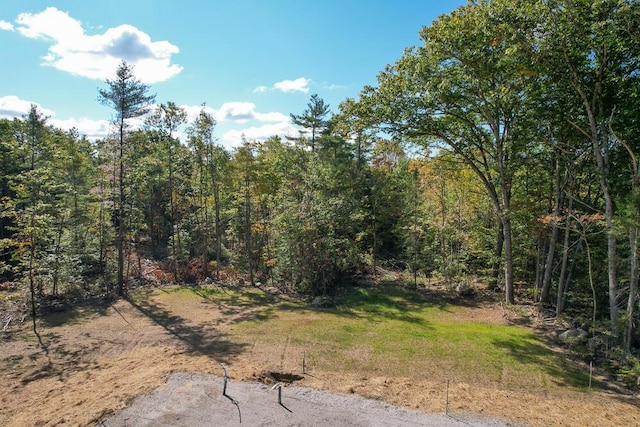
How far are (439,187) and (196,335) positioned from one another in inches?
568

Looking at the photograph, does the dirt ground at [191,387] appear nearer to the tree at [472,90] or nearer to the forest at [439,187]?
the forest at [439,187]

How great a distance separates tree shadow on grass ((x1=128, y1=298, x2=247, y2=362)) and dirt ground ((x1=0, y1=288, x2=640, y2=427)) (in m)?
0.06

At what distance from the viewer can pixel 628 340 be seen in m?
10.3

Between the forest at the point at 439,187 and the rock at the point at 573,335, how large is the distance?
415 mm

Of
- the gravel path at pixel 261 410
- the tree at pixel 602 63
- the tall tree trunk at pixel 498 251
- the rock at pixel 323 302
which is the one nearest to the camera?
the gravel path at pixel 261 410

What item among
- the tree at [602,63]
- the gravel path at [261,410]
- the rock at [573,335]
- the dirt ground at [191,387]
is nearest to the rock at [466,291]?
the rock at [573,335]

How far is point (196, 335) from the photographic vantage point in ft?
44.2

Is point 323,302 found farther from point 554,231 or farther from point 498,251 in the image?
point 554,231

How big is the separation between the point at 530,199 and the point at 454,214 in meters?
3.71

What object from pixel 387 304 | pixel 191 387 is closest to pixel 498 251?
pixel 387 304

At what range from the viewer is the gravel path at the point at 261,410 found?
24.8 ft

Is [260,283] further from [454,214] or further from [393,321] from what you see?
[454,214]

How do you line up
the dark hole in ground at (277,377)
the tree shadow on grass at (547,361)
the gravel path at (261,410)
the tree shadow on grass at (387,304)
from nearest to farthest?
the gravel path at (261,410) < the dark hole in ground at (277,377) < the tree shadow on grass at (547,361) < the tree shadow on grass at (387,304)

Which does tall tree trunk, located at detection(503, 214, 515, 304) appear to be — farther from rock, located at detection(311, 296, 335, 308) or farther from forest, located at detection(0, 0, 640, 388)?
rock, located at detection(311, 296, 335, 308)
